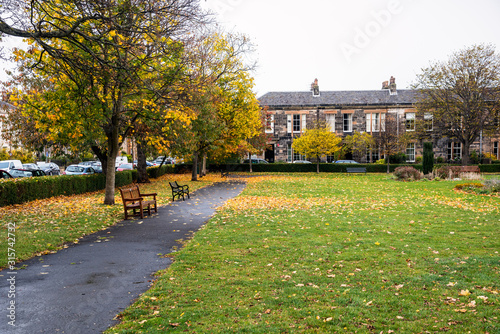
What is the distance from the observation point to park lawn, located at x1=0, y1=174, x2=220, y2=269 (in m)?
7.80

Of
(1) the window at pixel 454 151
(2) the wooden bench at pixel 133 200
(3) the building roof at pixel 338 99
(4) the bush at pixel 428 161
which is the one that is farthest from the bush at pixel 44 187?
(1) the window at pixel 454 151

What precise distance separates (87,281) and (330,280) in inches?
147

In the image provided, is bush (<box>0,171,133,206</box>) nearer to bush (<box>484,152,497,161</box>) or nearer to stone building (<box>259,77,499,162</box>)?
stone building (<box>259,77,499,162</box>)

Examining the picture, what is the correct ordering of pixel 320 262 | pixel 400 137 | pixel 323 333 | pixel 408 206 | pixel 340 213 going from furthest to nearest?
pixel 400 137
pixel 408 206
pixel 340 213
pixel 320 262
pixel 323 333

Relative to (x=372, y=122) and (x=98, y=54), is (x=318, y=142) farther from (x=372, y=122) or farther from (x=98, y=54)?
(x=98, y=54)

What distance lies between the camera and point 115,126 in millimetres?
14781

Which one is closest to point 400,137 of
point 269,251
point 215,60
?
point 215,60

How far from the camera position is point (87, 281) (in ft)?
19.1

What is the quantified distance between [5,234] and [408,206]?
1270cm

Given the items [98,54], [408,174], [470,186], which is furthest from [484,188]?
[98,54]

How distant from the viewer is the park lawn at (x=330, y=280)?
4.18 m

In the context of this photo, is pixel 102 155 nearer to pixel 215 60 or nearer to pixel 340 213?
pixel 215 60

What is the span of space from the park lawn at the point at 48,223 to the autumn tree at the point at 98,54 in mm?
1991

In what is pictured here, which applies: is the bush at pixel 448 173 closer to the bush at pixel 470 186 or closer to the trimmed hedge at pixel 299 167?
the bush at pixel 470 186
